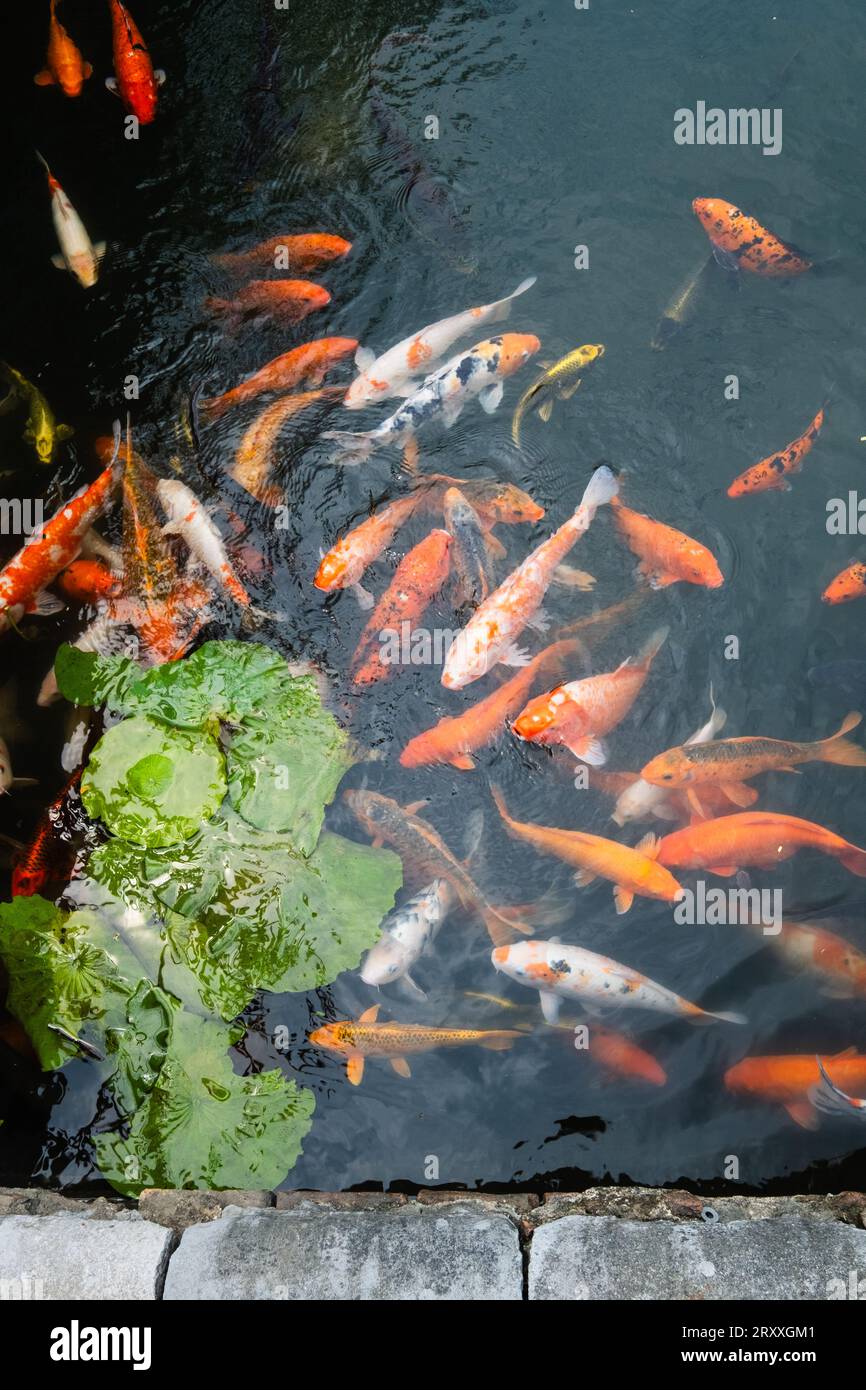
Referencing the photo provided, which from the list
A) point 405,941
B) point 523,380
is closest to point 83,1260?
point 405,941

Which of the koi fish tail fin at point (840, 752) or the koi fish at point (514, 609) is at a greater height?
the koi fish at point (514, 609)

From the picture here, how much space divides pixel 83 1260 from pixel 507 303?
5.65 metres

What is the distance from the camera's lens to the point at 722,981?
525 cm

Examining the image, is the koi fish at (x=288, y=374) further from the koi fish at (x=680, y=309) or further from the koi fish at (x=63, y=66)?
the koi fish at (x=63, y=66)

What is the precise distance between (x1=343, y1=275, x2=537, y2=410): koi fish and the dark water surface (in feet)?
0.47

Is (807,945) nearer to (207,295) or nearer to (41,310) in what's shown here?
(207,295)

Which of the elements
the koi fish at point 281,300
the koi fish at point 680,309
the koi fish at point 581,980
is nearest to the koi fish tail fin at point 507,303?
the koi fish at point 680,309

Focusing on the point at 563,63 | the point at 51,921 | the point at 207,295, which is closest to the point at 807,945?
the point at 51,921

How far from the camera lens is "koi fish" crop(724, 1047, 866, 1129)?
4914 millimetres

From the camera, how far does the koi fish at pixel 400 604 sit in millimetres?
5770

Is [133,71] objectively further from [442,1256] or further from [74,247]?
[442,1256]

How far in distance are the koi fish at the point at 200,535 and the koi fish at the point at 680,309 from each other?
294 cm

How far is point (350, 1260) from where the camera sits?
409 centimetres

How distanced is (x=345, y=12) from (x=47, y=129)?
2300 mm
